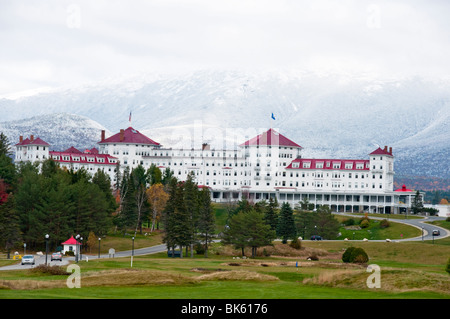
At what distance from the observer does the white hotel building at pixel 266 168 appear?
16812cm

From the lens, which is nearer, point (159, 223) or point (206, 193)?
point (206, 193)

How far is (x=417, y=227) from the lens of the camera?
403 feet

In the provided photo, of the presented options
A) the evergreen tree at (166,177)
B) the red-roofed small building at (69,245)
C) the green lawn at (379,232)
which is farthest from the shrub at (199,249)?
the evergreen tree at (166,177)

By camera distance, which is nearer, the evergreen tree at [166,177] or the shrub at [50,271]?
the shrub at [50,271]

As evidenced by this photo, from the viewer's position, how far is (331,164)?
566 ft

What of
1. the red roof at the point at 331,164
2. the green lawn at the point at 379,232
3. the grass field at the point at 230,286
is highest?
the red roof at the point at 331,164

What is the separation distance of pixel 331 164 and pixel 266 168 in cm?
1539

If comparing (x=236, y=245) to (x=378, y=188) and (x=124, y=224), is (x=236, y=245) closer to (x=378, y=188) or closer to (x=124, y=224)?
(x=124, y=224)

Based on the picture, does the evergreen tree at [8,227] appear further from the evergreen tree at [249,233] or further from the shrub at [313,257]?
the shrub at [313,257]

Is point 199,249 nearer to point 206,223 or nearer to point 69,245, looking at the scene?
point 206,223

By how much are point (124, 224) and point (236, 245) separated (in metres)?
28.1

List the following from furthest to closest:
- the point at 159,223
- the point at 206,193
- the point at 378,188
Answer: the point at 378,188 → the point at 159,223 → the point at 206,193
